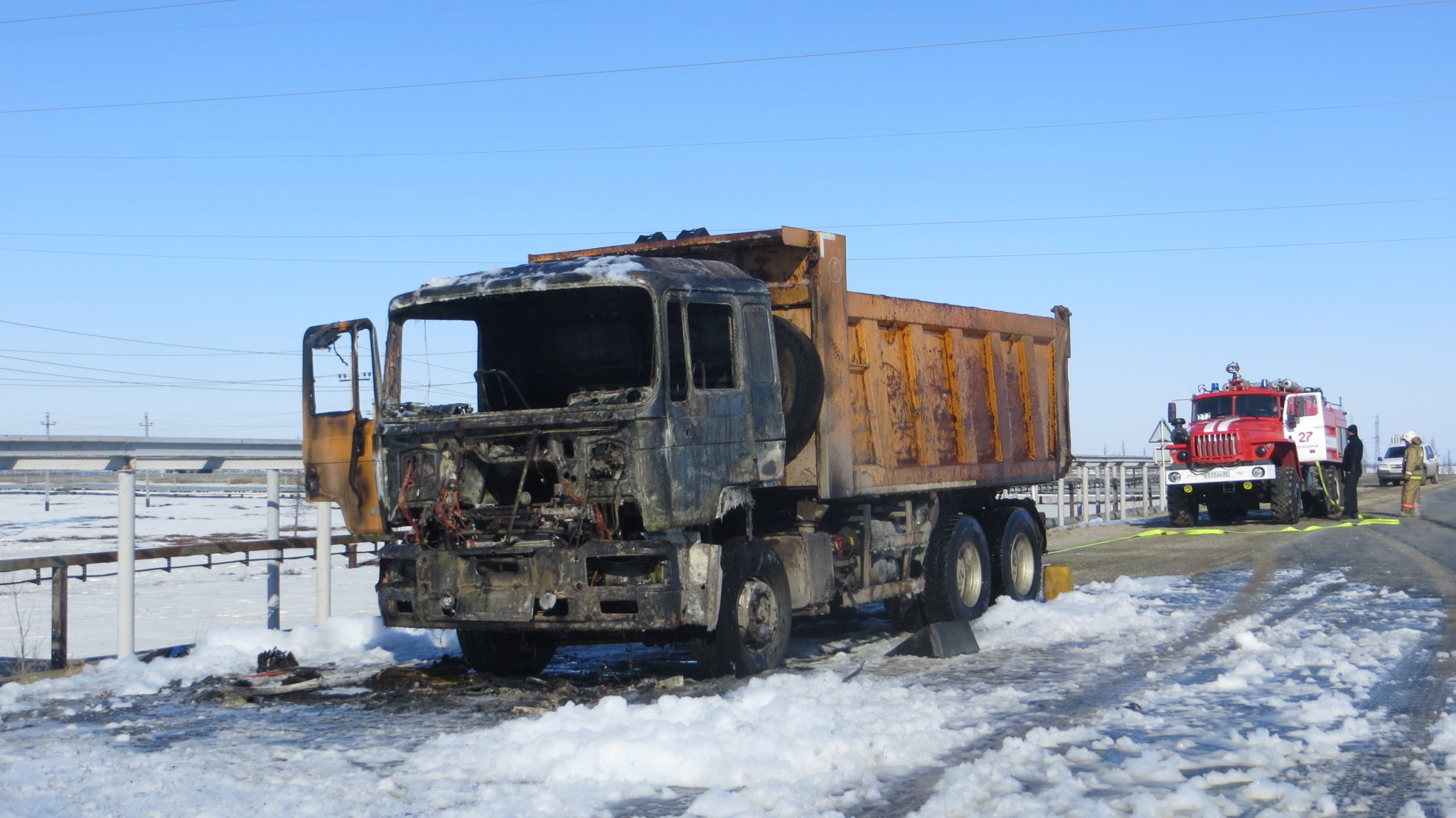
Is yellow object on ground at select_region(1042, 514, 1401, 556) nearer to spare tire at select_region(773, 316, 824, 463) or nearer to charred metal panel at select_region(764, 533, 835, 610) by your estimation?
charred metal panel at select_region(764, 533, 835, 610)

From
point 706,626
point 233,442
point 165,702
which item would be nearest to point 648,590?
point 706,626

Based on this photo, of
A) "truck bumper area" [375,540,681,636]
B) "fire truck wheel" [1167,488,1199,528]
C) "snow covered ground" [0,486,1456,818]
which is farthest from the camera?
"fire truck wheel" [1167,488,1199,528]

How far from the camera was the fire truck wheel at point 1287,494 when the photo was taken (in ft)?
82.6

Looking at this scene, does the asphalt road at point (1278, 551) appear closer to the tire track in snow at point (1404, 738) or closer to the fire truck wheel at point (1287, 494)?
the fire truck wheel at point (1287, 494)

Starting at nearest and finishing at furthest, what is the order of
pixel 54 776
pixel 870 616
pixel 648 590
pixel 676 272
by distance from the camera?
pixel 54 776, pixel 648 590, pixel 676 272, pixel 870 616

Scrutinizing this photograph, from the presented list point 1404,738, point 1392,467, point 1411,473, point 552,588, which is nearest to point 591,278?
point 552,588

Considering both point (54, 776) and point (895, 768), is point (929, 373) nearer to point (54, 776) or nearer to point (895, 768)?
point (895, 768)

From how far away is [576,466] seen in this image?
26.2ft

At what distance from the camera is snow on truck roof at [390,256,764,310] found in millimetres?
8172

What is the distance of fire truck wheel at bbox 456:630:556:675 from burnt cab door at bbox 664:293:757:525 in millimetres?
1844

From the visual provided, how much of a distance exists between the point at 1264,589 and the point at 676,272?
856cm

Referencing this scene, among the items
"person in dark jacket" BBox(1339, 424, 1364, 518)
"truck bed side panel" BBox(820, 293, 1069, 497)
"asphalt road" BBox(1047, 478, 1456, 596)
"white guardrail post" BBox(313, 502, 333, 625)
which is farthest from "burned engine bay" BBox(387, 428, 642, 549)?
"person in dark jacket" BBox(1339, 424, 1364, 518)

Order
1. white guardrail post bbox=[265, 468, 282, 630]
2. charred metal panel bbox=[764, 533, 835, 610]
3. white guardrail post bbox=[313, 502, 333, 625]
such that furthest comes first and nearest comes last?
white guardrail post bbox=[265, 468, 282, 630]
white guardrail post bbox=[313, 502, 333, 625]
charred metal panel bbox=[764, 533, 835, 610]

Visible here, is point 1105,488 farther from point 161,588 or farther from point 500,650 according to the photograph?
point 500,650
